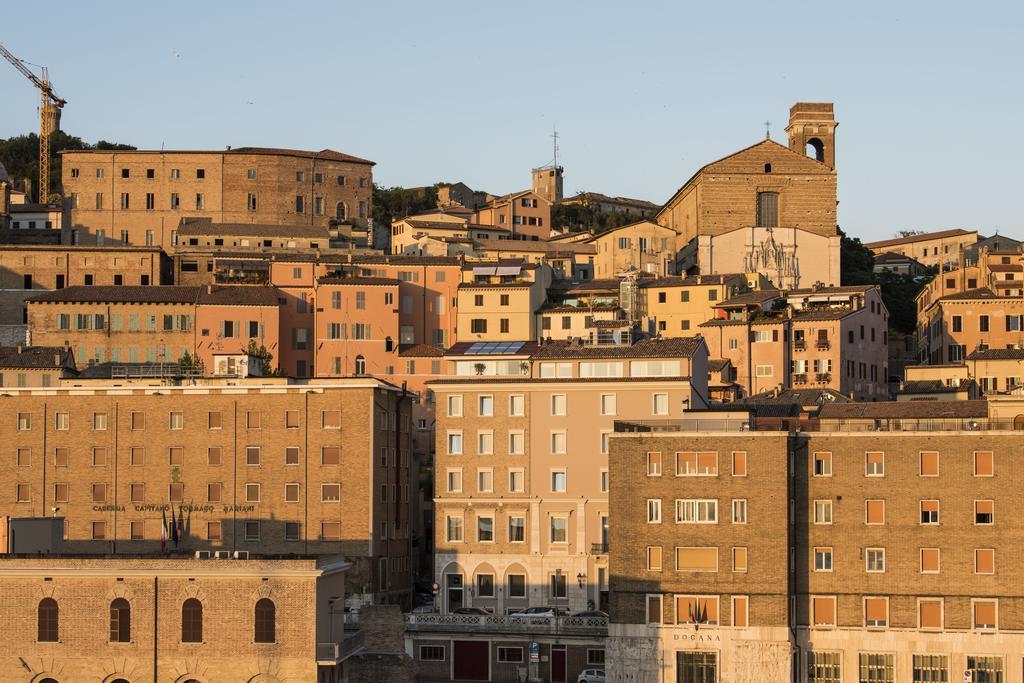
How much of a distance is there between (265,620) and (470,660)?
61.8ft

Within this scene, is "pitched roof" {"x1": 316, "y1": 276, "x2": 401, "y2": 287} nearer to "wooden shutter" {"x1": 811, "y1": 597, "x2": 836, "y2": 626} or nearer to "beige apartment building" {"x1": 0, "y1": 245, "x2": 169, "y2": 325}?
"beige apartment building" {"x1": 0, "y1": 245, "x2": 169, "y2": 325}

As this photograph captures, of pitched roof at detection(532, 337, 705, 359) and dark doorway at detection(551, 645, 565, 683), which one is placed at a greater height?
pitched roof at detection(532, 337, 705, 359)

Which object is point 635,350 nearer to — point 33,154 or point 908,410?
A: point 908,410

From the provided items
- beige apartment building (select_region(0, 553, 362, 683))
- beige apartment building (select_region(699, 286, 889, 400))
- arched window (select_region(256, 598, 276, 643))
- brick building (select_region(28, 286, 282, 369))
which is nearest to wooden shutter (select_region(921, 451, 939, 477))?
beige apartment building (select_region(0, 553, 362, 683))

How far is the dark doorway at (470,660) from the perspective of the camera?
7856 cm

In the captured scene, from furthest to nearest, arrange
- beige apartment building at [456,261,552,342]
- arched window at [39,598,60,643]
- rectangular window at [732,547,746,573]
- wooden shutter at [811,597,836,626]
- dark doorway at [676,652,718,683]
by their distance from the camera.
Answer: beige apartment building at [456,261,552,342]
wooden shutter at [811,597,836,626]
rectangular window at [732,547,746,573]
dark doorway at [676,652,718,683]
arched window at [39,598,60,643]

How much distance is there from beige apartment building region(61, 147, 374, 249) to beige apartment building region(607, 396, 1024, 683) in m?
77.0

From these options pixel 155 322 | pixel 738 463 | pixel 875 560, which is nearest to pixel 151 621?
pixel 738 463

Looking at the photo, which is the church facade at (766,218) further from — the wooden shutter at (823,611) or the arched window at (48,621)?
the arched window at (48,621)

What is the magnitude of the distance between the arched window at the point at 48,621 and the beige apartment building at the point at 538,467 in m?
24.2

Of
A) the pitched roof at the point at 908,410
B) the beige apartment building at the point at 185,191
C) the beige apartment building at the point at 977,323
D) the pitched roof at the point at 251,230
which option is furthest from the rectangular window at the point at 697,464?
the beige apartment building at the point at 185,191

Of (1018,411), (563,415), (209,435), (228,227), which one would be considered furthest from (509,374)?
(228,227)

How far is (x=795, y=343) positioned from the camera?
367ft

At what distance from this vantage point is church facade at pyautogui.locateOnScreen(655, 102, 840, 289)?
131 metres
